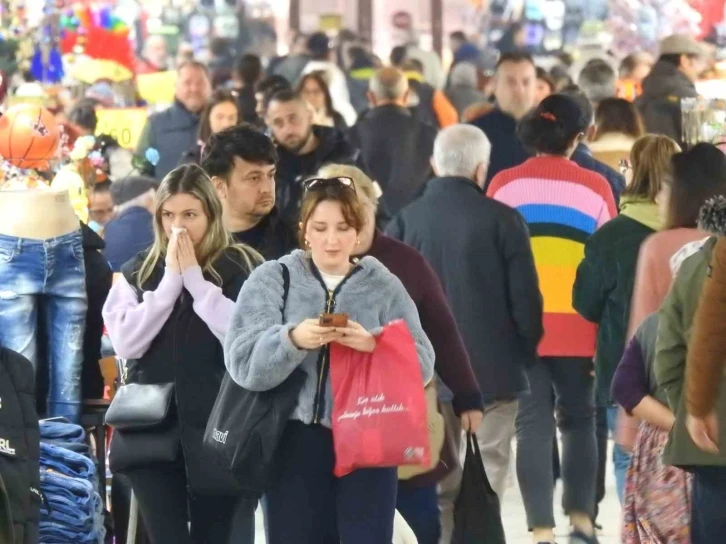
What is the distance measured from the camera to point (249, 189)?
6.29 m

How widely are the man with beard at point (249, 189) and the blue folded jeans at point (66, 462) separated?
92cm

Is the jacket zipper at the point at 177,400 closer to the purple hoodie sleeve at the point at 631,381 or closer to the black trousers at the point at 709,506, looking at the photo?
the purple hoodie sleeve at the point at 631,381

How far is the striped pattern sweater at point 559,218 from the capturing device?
24.8 ft

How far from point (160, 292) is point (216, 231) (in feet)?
0.94

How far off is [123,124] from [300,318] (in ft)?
25.6

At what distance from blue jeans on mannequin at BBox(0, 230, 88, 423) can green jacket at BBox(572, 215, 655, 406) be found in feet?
6.27

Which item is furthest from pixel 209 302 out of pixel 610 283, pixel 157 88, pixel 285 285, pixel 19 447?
pixel 157 88

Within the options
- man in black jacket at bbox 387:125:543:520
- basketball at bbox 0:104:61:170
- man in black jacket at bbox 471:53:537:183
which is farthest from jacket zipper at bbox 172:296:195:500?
man in black jacket at bbox 471:53:537:183

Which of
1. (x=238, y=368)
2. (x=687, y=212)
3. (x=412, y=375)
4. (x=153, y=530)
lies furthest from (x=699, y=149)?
(x=153, y=530)

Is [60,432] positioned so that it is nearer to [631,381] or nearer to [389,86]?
[631,381]

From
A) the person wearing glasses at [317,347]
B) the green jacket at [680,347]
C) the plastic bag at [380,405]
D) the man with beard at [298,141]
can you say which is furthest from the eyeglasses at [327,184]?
the man with beard at [298,141]

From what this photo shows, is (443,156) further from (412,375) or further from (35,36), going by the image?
(35,36)

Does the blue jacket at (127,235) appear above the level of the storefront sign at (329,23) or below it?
below

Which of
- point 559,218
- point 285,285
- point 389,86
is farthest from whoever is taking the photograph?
point 389,86
